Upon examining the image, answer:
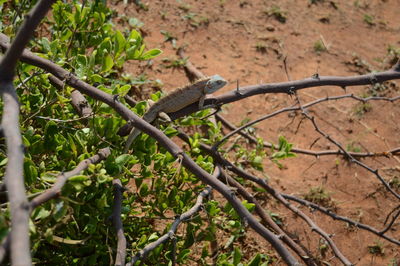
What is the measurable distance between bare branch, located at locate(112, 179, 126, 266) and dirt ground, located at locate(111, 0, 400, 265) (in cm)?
187

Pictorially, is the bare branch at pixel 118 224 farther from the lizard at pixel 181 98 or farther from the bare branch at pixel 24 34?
the bare branch at pixel 24 34

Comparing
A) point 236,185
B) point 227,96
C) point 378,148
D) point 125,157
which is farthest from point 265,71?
point 125,157

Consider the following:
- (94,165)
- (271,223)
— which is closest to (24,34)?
(94,165)

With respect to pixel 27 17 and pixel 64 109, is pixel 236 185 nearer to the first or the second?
pixel 64 109

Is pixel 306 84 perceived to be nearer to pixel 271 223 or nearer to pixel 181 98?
pixel 181 98

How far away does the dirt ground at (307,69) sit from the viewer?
4.34 metres

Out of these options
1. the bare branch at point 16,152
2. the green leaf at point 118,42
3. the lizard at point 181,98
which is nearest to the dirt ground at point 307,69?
the lizard at point 181,98

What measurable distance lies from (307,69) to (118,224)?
427 centimetres

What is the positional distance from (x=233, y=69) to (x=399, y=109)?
8.23 ft

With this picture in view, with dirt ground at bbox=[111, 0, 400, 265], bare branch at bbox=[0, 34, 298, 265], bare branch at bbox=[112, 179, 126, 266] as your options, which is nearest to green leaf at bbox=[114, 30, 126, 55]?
bare branch at bbox=[0, 34, 298, 265]

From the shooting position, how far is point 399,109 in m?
5.57

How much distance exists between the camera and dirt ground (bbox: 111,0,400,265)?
4.34 meters

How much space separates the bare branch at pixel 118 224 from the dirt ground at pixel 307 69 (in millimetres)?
1870

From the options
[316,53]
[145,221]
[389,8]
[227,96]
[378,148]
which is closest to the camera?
[227,96]
